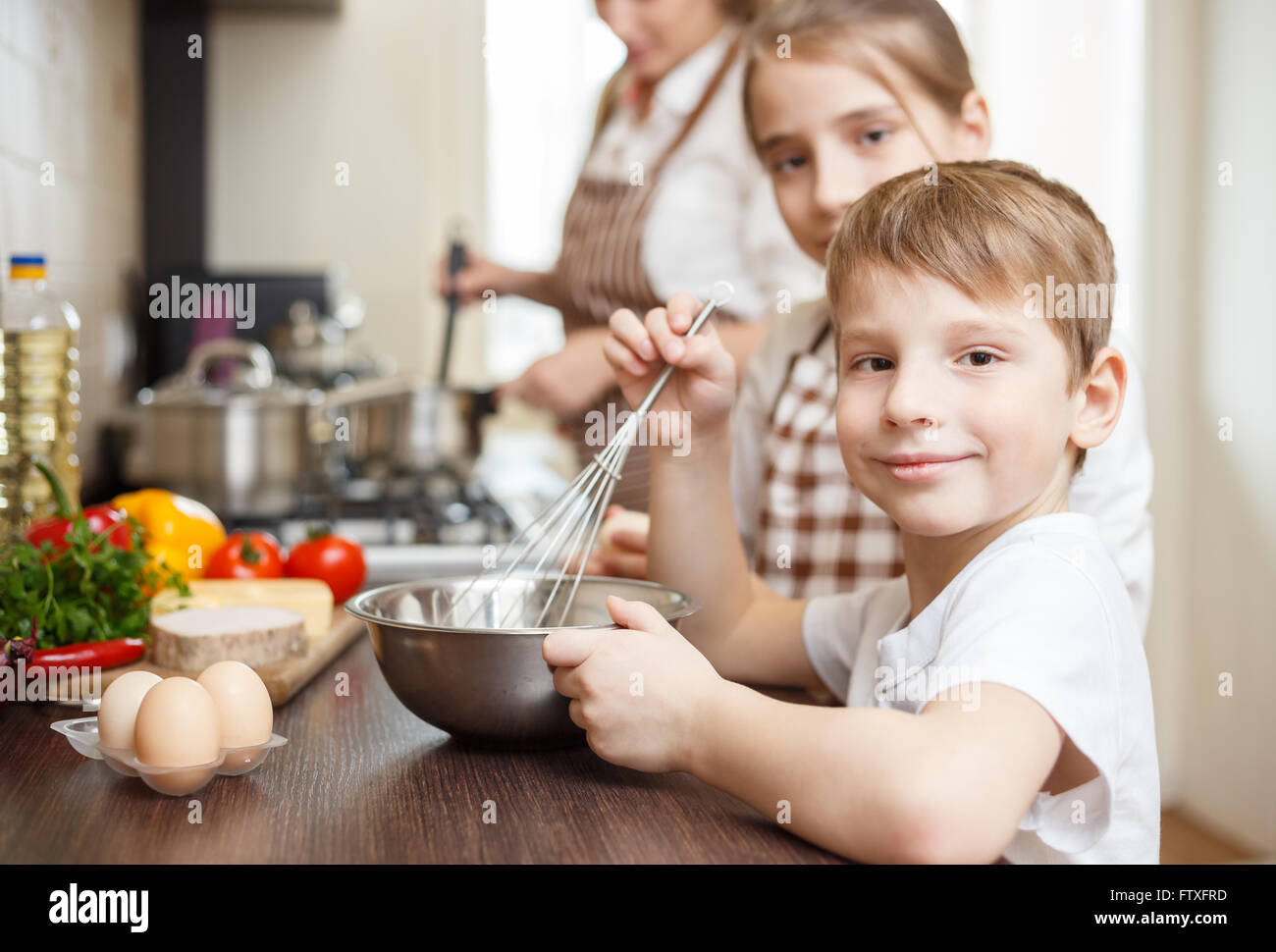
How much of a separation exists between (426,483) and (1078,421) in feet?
4.29

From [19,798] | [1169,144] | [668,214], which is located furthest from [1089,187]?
[19,798]

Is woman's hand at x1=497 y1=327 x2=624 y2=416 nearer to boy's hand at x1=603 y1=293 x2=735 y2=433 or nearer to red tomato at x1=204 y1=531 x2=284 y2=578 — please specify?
red tomato at x1=204 y1=531 x2=284 y2=578

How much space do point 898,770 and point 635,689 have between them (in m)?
0.16

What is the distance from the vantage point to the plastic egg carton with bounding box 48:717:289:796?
612 mm

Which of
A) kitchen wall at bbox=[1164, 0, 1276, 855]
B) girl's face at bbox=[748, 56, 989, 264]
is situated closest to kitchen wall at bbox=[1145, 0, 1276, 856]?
kitchen wall at bbox=[1164, 0, 1276, 855]

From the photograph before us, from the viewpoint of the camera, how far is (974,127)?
1.04 m

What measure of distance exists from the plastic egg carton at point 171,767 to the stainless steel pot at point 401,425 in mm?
992

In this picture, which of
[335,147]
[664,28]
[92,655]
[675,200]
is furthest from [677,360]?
[335,147]

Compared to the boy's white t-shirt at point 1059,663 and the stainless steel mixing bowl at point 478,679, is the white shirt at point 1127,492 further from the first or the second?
the stainless steel mixing bowl at point 478,679

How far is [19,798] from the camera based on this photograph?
624 mm

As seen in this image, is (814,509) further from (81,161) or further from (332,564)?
(81,161)

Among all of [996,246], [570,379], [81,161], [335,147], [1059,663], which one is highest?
[335,147]

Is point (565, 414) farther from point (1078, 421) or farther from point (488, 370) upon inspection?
point (488, 370)

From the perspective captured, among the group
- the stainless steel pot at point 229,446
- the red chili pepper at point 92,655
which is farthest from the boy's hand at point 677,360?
Answer: the stainless steel pot at point 229,446
